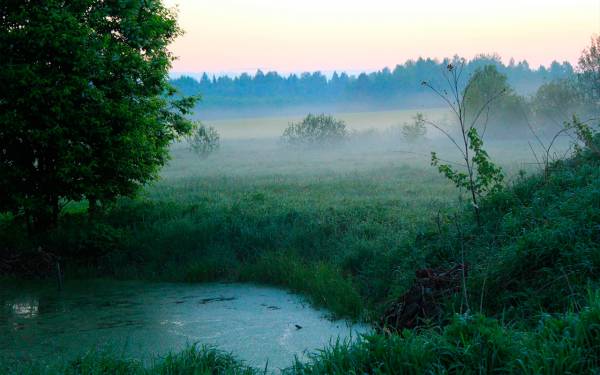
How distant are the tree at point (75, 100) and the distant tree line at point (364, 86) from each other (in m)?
109

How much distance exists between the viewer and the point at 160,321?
32.4ft

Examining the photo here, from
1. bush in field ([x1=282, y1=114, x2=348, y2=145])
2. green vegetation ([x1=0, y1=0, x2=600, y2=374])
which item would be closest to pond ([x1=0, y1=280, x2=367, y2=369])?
green vegetation ([x1=0, y1=0, x2=600, y2=374])

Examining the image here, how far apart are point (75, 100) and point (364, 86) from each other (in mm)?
150416

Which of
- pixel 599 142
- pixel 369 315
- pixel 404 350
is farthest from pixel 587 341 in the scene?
pixel 599 142

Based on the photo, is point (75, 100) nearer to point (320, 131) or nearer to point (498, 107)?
point (320, 131)

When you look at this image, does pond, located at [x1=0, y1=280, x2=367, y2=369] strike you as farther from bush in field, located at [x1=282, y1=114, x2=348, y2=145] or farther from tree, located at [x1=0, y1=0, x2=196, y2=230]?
bush in field, located at [x1=282, y1=114, x2=348, y2=145]

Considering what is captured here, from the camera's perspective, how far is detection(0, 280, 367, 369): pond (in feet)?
26.7

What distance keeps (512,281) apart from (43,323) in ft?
23.8

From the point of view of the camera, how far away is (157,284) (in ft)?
43.8

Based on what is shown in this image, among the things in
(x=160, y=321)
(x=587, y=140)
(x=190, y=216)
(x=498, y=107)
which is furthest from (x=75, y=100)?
(x=498, y=107)

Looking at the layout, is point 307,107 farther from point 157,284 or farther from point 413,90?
point 157,284

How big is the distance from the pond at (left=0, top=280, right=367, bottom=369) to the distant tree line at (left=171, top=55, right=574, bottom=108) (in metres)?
113

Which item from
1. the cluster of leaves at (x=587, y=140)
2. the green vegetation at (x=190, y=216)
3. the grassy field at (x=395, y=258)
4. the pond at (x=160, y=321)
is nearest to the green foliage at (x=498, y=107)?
the grassy field at (x=395, y=258)

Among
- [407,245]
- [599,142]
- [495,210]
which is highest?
[599,142]
